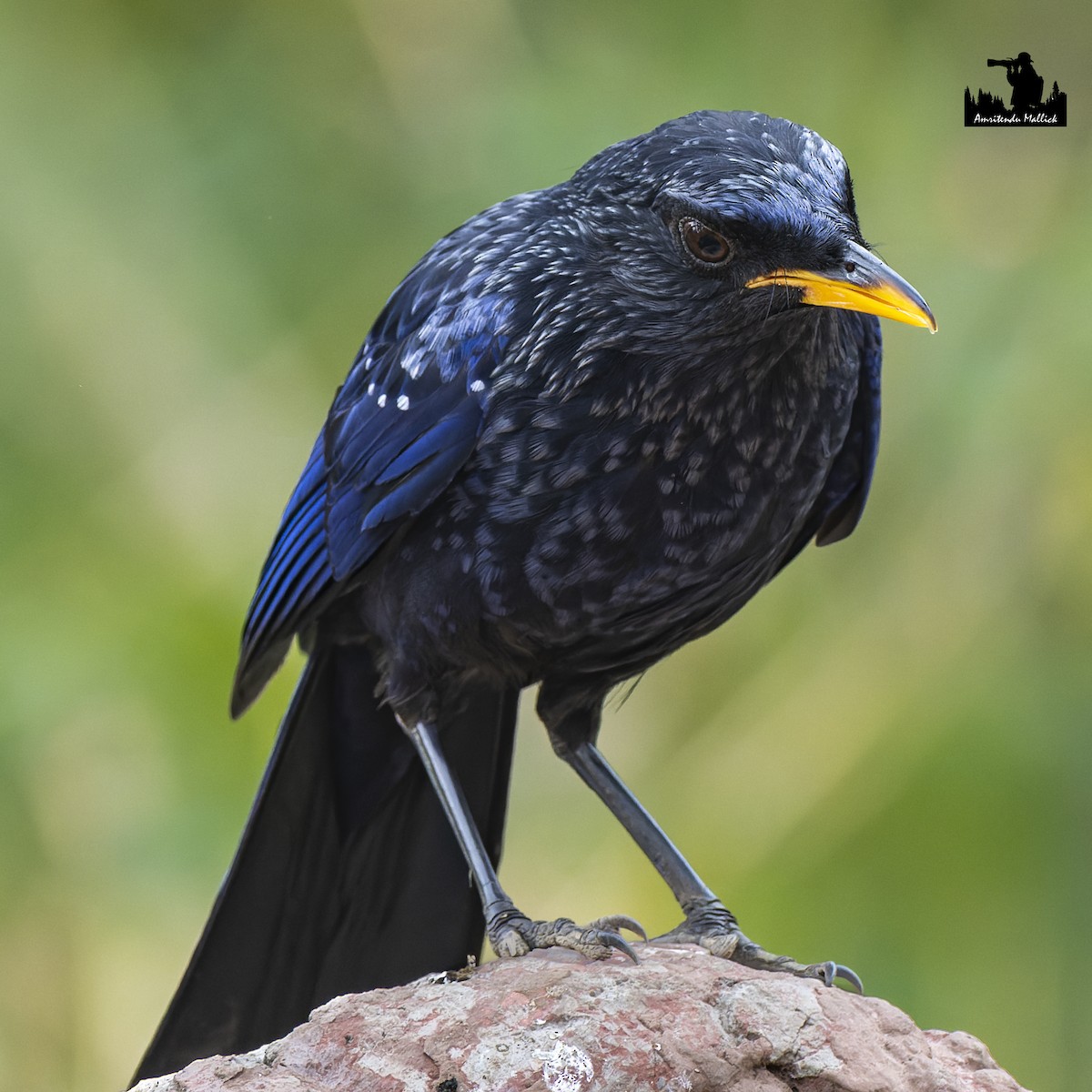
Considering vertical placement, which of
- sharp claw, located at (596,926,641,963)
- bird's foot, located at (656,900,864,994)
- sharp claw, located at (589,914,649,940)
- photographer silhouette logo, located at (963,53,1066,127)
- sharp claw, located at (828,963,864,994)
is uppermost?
photographer silhouette logo, located at (963,53,1066,127)

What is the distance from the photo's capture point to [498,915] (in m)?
3.22

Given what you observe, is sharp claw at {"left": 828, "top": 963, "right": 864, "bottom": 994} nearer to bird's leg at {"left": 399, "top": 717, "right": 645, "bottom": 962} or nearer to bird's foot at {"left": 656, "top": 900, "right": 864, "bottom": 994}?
bird's foot at {"left": 656, "top": 900, "right": 864, "bottom": 994}

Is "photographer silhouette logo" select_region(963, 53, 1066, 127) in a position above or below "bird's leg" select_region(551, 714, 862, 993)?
above

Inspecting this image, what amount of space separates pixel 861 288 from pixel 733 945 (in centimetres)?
136

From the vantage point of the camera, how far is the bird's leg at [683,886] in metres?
3.21

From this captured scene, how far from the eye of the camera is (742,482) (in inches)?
120

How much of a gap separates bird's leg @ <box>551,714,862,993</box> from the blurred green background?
56.6 inches

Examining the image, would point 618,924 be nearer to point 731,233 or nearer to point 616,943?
point 616,943

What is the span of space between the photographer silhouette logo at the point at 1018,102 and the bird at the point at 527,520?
2.33m

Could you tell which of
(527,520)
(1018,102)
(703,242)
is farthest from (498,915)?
(1018,102)

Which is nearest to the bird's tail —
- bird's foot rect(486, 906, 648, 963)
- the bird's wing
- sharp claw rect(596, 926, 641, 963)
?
the bird's wing

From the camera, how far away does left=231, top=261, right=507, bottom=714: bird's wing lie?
3191 millimetres

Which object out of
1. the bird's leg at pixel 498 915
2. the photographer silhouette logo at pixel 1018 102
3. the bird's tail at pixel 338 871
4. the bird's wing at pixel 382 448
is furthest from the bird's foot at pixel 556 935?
the photographer silhouette logo at pixel 1018 102

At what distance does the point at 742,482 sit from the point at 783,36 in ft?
9.96
